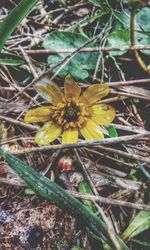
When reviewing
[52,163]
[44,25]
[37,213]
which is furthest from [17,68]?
[37,213]

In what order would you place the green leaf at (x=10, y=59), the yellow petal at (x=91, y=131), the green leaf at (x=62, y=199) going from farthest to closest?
the green leaf at (x=10, y=59)
the yellow petal at (x=91, y=131)
the green leaf at (x=62, y=199)

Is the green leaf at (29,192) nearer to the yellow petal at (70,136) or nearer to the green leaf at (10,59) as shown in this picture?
the yellow petal at (70,136)

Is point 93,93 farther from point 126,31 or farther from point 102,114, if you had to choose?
point 126,31

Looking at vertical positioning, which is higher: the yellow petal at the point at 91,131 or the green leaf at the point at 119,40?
the green leaf at the point at 119,40

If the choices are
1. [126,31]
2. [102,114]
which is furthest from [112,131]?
[126,31]

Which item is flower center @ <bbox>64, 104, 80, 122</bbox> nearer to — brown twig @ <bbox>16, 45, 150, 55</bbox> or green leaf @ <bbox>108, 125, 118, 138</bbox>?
green leaf @ <bbox>108, 125, 118, 138</bbox>

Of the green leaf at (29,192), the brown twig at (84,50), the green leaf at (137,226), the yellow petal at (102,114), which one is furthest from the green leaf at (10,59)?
the green leaf at (137,226)
